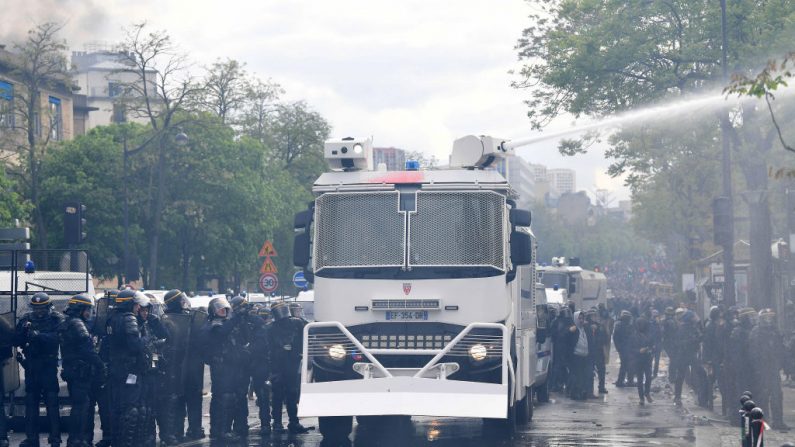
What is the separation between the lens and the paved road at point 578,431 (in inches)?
635

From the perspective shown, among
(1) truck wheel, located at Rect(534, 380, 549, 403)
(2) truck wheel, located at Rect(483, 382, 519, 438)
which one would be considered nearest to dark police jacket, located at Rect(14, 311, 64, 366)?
(2) truck wheel, located at Rect(483, 382, 519, 438)

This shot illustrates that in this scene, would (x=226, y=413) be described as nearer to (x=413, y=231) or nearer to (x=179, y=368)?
(x=179, y=368)

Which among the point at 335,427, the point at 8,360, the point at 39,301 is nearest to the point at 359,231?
the point at 335,427

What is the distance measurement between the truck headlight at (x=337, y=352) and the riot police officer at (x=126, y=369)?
6.75 ft

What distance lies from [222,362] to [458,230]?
3.91 metres

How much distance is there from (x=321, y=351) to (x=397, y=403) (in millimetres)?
1109

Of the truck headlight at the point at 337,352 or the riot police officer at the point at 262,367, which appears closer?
the truck headlight at the point at 337,352

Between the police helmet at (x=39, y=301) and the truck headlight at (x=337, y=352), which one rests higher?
the police helmet at (x=39, y=301)

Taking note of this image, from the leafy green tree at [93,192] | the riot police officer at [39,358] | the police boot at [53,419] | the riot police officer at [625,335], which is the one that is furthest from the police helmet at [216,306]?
the leafy green tree at [93,192]

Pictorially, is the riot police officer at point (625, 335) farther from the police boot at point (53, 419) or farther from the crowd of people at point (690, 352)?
the police boot at point (53, 419)

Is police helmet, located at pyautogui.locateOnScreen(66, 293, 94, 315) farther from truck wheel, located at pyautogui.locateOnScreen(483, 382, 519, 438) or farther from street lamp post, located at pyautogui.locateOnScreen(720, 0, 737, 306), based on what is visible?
street lamp post, located at pyautogui.locateOnScreen(720, 0, 737, 306)

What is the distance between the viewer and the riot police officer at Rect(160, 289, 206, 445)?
1571 cm

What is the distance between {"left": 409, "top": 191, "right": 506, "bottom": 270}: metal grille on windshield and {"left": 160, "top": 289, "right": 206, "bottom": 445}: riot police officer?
3536mm

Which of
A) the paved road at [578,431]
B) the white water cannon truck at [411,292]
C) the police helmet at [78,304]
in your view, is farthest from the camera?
the paved road at [578,431]
